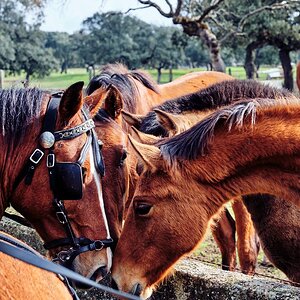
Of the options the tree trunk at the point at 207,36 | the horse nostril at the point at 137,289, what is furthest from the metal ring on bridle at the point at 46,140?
the tree trunk at the point at 207,36

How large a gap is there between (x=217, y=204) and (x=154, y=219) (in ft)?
1.06

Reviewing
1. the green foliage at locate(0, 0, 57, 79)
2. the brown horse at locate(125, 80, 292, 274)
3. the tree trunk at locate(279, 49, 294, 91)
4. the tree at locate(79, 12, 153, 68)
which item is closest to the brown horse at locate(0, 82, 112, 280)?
the brown horse at locate(125, 80, 292, 274)

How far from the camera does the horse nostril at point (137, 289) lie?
2.63 metres

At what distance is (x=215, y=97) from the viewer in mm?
3609

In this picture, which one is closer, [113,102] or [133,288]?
[133,288]

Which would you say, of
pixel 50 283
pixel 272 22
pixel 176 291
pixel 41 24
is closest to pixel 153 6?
pixel 272 22

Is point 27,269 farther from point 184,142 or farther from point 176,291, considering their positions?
point 176,291

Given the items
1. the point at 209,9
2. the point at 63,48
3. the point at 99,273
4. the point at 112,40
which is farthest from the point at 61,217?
the point at 63,48

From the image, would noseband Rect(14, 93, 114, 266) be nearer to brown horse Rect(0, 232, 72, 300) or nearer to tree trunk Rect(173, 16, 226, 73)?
brown horse Rect(0, 232, 72, 300)

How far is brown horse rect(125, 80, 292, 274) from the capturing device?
3.44 metres

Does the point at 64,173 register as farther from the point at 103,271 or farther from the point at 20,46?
the point at 20,46

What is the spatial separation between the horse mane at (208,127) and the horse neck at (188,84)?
275cm

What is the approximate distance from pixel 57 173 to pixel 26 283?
1.96ft

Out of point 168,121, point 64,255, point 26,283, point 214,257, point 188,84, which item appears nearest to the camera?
point 26,283
